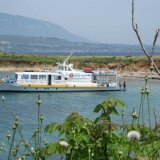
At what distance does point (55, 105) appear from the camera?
105 feet

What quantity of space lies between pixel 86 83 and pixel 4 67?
31.2 meters

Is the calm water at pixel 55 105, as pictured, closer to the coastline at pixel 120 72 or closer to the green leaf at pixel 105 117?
the green leaf at pixel 105 117

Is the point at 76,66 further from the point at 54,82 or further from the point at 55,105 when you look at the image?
the point at 55,105

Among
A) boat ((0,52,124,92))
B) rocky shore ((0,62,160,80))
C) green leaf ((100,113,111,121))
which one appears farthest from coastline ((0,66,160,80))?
green leaf ((100,113,111,121))

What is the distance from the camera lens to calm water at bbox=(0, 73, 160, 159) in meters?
22.1

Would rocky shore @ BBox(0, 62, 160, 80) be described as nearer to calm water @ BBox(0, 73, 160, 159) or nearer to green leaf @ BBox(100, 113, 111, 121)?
calm water @ BBox(0, 73, 160, 159)

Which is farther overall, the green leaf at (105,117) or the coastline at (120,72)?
the coastline at (120,72)

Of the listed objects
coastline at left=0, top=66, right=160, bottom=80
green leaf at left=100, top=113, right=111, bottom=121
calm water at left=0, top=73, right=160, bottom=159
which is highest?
green leaf at left=100, top=113, right=111, bottom=121

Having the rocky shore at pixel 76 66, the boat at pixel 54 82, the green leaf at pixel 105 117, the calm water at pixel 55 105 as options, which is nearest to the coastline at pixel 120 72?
the rocky shore at pixel 76 66

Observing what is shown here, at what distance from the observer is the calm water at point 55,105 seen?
72.5ft

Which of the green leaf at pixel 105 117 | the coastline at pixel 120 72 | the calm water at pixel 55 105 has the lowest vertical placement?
the coastline at pixel 120 72

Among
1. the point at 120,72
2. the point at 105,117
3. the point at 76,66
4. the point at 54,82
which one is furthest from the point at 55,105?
the point at 76,66

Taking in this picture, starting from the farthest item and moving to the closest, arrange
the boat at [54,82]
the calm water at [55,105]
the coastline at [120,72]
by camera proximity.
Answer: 1. the coastline at [120,72]
2. the boat at [54,82]
3. the calm water at [55,105]

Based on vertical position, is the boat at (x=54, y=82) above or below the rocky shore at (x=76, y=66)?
above
